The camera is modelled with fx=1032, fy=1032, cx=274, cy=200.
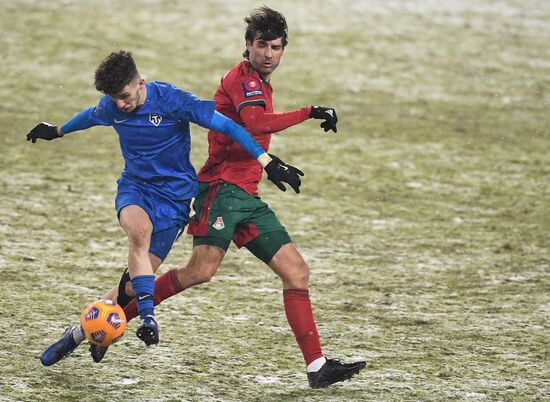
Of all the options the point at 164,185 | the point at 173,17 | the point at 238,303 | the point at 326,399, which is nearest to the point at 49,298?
the point at 238,303

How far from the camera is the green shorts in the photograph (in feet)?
18.8

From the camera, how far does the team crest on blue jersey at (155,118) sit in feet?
18.4

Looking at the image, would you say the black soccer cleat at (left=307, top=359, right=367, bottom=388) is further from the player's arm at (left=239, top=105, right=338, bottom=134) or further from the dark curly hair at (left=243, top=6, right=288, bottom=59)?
the dark curly hair at (left=243, top=6, right=288, bottom=59)

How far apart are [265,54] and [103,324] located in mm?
1785

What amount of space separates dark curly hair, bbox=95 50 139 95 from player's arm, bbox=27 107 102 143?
47cm

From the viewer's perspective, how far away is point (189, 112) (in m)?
5.58

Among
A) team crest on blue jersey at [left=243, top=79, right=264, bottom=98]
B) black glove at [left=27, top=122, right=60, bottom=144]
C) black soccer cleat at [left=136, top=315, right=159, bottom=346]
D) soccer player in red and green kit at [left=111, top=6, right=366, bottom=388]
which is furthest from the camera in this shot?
black glove at [left=27, top=122, right=60, bottom=144]

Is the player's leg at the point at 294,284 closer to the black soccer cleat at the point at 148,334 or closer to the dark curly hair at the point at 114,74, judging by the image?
the black soccer cleat at the point at 148,334

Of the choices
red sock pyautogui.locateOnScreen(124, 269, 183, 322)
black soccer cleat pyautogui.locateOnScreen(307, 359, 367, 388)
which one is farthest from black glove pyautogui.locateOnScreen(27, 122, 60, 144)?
black soccer cleat pyautogui.locateOnScreen(307, 359, 367, 388)

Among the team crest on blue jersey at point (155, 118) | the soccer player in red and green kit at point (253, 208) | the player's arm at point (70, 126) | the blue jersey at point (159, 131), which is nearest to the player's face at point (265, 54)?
the soccer player in red and green kit at point (253, 208)

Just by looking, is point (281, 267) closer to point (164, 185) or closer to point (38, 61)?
point (164, 185)

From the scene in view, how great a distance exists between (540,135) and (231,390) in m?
9.33

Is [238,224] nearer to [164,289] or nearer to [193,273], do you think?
[193,273]

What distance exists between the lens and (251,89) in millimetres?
5773
